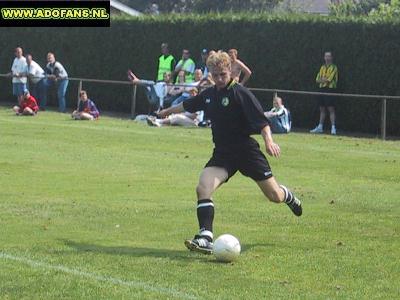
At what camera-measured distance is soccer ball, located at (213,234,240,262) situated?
391 inches

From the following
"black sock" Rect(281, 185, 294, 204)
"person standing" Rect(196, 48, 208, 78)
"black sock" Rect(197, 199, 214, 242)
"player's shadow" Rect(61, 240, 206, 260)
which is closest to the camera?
"player's shadow" Rect(61, 240, 206, 260)

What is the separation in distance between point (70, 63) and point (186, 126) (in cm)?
1135

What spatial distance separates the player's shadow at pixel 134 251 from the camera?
33.8 ft

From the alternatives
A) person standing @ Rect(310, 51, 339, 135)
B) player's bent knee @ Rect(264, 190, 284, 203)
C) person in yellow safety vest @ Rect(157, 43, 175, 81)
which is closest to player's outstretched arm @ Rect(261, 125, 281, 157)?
player's bent knee @ Rect(264, 190, 284, 203)

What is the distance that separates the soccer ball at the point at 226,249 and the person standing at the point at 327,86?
17.3m

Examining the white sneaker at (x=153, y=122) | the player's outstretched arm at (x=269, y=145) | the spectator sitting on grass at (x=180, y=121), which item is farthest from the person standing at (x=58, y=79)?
the player's outstretched arm at (x=269, y=145)

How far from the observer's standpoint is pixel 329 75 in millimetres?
27484

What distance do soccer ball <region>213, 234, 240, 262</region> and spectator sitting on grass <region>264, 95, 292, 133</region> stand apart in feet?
51.4

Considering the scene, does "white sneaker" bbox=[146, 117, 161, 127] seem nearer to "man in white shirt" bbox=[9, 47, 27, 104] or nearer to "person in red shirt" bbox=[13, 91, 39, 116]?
"person in red shirt" bbox=[13, 91, 39, 116]

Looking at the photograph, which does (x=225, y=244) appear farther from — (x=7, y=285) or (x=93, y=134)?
(x=93, y=134)

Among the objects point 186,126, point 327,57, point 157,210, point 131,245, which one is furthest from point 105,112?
point 131,245

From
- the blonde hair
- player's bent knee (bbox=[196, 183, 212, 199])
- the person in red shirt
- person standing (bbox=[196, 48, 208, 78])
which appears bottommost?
the person in red shirt

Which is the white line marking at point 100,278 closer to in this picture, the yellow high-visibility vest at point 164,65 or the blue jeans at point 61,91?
the yellow high-visibility vest at point 164,65

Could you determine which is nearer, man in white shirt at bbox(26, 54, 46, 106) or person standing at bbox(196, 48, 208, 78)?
person standing at bbox(196, 48, 208, 78)
